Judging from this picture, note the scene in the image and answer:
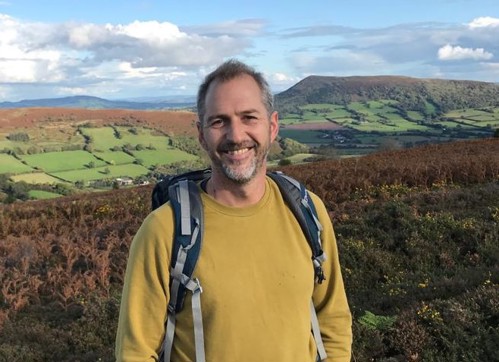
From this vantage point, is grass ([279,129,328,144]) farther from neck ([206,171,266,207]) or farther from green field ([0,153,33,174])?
neck ([206,171,266,207])

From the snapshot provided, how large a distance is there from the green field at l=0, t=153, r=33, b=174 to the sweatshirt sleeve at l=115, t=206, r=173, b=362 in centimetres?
6468

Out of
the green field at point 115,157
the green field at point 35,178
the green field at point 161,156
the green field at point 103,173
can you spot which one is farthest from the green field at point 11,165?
the green field at point 161,156

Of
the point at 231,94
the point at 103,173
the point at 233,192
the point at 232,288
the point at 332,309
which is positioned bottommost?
the point at 103,173

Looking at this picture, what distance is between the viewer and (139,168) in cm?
6469

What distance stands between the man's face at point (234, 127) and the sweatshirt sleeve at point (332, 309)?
47cm

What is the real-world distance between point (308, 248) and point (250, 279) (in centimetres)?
36

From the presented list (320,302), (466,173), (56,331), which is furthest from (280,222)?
(466,173)

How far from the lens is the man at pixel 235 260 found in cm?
207

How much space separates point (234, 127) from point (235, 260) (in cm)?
60

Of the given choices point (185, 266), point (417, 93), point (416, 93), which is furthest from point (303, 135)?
point (185, 266)

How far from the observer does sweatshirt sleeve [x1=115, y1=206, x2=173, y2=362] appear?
2.06 m

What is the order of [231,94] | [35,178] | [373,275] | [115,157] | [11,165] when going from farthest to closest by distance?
[115,157], [11,165], [35,178], [373,275], [231,94]

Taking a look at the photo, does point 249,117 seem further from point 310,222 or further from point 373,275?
point 373,275

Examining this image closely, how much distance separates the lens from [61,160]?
67.8 m
